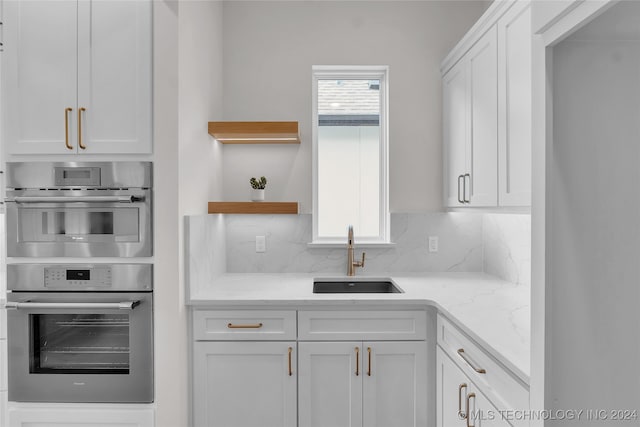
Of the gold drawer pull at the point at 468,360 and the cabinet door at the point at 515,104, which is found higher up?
the cabinet door at the point at 515,104

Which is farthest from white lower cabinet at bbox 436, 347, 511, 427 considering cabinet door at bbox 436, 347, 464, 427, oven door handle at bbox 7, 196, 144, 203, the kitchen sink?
oven door handle at bbox 7, 196, 144, 203

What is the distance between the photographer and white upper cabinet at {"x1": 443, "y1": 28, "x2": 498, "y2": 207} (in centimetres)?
189

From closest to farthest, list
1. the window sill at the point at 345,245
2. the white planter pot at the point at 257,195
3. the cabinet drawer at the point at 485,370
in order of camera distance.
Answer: the cabinet drawer at the point at 485,370 → the white planter pot at the point at 257,195 → the window sill at the point at 345,245

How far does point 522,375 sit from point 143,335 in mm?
1577

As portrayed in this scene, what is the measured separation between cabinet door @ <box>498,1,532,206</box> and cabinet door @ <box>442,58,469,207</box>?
43 centimetres

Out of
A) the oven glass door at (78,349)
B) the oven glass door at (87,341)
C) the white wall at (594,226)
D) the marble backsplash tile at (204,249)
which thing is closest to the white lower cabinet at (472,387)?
the white wall at (594,226)

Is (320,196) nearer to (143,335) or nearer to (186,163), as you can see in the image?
(186,163)

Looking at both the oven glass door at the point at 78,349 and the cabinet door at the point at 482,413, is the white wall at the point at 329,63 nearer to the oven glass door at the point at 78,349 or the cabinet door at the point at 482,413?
the oven glass door at the point at 78,349

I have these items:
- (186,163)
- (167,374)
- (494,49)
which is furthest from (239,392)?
(494,49)

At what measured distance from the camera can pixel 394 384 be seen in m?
2.00

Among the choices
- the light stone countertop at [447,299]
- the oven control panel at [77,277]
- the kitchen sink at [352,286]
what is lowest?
the kitchen sink at [352,286]

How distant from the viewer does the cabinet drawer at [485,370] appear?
119 centimetres

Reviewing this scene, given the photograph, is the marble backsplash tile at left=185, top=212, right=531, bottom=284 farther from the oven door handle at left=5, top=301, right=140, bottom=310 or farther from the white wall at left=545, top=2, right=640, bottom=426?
the white wall at left=545, top=2, right=640, bottom=426

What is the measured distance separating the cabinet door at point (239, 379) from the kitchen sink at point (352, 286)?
0.62 metres
